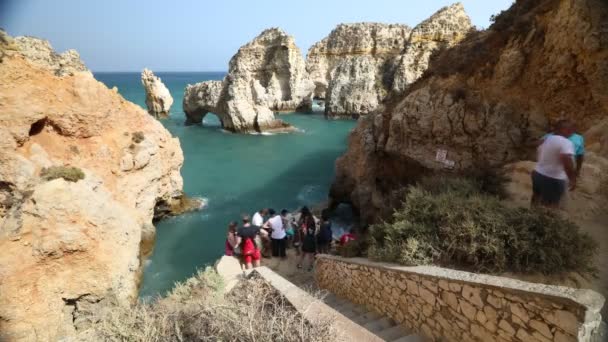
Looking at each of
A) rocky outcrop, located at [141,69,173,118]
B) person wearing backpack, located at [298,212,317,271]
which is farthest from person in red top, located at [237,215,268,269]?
rocky outcrop, located at [141,69,173,118]

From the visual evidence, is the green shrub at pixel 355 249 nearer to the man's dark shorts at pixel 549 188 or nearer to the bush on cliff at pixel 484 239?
the bush on cliff at pixel 484 239

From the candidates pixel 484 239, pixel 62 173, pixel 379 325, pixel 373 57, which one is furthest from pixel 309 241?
pixel 373 57

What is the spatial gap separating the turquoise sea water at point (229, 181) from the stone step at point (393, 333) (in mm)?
8952

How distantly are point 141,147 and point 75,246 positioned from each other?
5281 millimetres

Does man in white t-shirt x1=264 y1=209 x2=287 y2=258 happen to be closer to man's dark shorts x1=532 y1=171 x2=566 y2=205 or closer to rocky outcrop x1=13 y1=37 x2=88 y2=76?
man's dark shorts x1=532 y1=171 x2=566 y2=205

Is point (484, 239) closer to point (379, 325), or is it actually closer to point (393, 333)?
point (393, 333)

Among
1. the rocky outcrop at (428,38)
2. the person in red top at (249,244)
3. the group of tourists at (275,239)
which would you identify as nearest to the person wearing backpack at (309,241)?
the group of tourists at (275,239)

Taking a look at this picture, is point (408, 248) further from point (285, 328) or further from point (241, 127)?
point (241, 127)

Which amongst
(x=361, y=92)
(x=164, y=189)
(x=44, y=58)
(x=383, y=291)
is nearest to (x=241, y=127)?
(x=361, y=92)

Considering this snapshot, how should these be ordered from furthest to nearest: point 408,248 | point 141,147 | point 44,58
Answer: point 141,147 → point 44,58 → point 408,248

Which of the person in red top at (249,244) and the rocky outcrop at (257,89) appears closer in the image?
the person in red top at (249,244)

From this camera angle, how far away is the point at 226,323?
4.79 meters

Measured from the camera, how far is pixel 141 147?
13195 mm

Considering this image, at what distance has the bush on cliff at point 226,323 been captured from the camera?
14.1 ft
